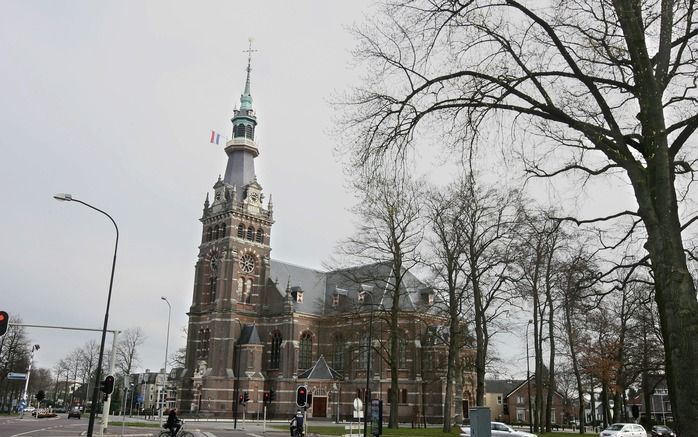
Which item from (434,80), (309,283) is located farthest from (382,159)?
(309,283)

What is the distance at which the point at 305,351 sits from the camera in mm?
67500

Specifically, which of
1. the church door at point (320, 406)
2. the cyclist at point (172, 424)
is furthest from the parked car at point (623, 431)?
the church door at point (320, 406)

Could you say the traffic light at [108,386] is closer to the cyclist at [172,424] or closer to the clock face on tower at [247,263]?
the cyclist at [172,424]

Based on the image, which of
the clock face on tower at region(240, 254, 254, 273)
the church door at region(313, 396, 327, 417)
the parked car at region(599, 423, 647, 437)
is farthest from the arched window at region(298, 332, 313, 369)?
the parked car at region(599, 423, 647, 437)

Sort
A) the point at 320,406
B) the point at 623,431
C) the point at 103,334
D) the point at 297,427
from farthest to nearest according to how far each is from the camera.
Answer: the point at 320,406, the point at 623,431, the point at 297,427, the point at 103,334

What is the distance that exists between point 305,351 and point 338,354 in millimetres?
3944

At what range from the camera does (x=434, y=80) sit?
1090 centimetres

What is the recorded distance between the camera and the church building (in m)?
60.6

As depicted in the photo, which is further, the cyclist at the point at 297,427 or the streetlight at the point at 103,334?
the cyclist at the point at 297,427

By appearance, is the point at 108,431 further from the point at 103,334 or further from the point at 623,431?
the point at 623,431

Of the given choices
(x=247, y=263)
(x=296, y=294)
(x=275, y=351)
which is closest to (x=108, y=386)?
(x=275, y=351)

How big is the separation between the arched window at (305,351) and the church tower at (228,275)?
6.11 meters

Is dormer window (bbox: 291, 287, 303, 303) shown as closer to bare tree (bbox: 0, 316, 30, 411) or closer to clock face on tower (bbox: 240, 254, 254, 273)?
clock face on tower (bbox: 240, 254, 254, 273)

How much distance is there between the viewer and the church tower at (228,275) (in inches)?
2466
